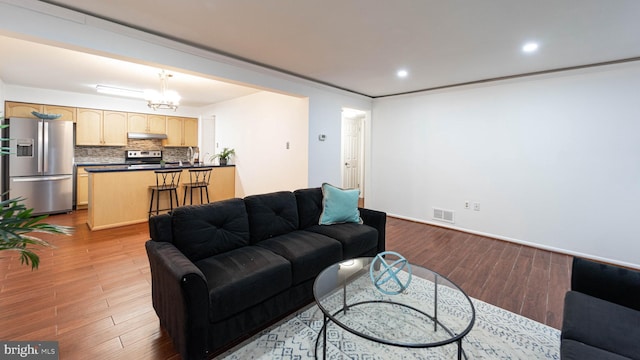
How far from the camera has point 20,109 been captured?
17.2 ft

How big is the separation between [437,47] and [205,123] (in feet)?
20.9

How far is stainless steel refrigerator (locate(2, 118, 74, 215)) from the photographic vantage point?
4.93 meters

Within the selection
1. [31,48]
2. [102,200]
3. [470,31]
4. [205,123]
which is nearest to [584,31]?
[470,31]

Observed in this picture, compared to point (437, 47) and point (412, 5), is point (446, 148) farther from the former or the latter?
point (412, 5)

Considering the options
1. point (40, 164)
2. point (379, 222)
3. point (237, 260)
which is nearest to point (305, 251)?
point (237, 260)

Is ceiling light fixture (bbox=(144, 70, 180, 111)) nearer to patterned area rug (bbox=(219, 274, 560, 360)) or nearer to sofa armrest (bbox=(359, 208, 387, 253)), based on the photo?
sofa armrest (bbox=(359, 208, 387, 253))

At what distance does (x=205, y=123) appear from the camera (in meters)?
7.58

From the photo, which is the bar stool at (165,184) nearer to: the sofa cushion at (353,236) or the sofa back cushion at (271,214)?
the sofa back cushion at (271,214)

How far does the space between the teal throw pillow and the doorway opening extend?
449 cm

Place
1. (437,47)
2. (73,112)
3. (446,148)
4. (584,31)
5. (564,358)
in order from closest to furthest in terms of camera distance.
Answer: (564,358) < (584,31) < (437,47) < (446,148) < (73,112)

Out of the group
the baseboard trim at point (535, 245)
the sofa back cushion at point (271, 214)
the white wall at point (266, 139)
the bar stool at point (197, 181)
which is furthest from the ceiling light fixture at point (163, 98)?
the baseboard trim at point (535, 245)

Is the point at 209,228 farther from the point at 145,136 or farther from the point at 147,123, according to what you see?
the point at 147,123

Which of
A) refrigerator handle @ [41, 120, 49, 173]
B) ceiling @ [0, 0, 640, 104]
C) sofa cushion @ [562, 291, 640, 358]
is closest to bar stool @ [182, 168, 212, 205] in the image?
ceiling @ [0, 0, 640, 104]

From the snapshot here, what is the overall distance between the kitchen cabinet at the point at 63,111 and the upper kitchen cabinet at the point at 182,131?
185 centimetres
